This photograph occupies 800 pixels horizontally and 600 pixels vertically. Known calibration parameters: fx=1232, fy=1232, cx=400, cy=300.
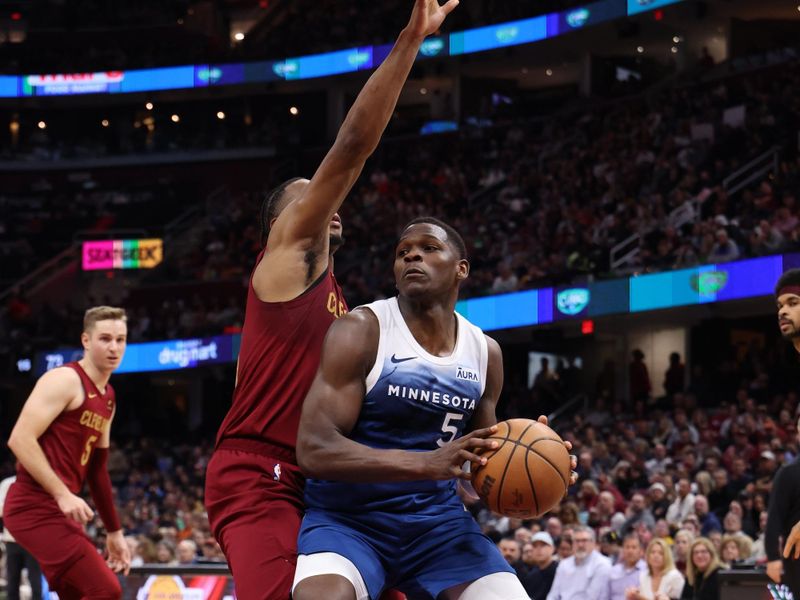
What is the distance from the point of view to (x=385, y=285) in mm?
27766

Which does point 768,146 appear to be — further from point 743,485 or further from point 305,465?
point 305,465

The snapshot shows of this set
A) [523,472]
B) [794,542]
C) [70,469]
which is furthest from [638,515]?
[523,472]

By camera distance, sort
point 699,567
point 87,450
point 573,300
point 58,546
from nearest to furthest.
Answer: point 58,546
point 87,450
point 699,567
point 573,300

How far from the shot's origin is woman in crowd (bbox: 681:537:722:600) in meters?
10.4

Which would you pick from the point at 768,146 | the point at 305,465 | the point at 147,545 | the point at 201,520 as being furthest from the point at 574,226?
the point at 305,465

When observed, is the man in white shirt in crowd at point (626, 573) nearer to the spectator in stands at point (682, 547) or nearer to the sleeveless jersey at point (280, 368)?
the spectator in stands at point (682, 547)

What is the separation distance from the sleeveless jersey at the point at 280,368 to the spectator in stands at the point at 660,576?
21.1 feet

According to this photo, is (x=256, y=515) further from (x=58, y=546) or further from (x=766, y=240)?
(x=766, y=240)

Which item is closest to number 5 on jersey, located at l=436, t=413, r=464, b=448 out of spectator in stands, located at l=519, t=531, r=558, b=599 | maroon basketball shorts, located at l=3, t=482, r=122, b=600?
maroon basketball shorts, located at l=3, t=482, r=122, b=600

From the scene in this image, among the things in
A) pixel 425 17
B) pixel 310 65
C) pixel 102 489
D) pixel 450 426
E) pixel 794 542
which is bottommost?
pixel 794 542

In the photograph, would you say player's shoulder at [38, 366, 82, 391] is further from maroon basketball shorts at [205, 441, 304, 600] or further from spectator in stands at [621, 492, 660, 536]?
spectator in stands at [621, 492, 660, 536]

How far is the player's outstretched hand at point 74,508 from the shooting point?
6535mm

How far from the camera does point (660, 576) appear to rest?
10852mm

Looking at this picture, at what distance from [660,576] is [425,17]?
7504mm
